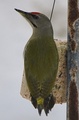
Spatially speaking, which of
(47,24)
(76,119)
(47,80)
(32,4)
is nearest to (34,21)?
(47,24)

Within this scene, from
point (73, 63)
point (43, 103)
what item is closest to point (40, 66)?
point (43, 103)

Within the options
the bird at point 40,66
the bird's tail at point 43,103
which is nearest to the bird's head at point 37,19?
the bird at point 40,66

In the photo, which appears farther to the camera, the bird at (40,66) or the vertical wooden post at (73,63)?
the vertical wooden post at (73,63)

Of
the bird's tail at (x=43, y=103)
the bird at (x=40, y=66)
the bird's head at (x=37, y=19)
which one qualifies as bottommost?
the bird's tail at (x=43, y=103)

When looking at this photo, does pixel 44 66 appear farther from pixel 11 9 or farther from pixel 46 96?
pixel 11 9

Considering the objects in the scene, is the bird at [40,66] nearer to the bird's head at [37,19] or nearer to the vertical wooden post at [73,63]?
the bird's head at [37,19]

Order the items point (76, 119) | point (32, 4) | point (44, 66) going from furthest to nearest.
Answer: point (32, 4) → point (76, 119) → point (44, 66)

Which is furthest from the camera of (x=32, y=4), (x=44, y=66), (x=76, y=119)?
(x=32, y=4)

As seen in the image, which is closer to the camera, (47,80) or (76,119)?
(47,80)
